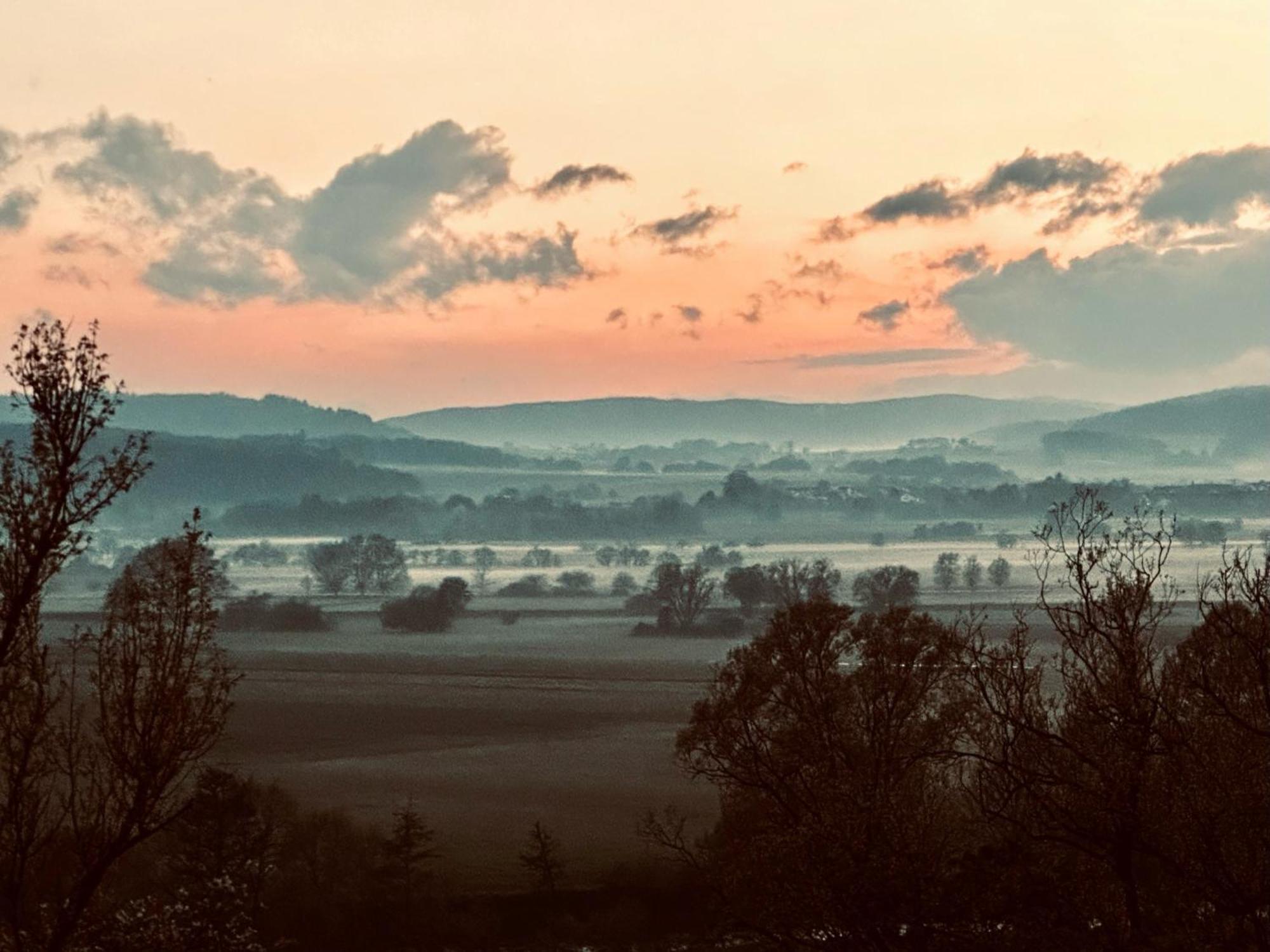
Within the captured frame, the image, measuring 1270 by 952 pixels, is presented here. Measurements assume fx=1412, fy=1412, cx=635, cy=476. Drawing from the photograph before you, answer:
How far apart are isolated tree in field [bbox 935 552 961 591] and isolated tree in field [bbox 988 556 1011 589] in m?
2.77

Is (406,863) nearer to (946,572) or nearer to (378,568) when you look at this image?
(946,572)

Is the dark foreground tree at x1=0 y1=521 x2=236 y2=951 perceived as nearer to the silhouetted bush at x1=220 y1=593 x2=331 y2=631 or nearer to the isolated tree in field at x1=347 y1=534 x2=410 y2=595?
the silhouetted bush at x1=220 y1=593 x2=331 y2=631

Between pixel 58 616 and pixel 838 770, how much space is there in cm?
8552

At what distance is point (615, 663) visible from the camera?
77.1 meters

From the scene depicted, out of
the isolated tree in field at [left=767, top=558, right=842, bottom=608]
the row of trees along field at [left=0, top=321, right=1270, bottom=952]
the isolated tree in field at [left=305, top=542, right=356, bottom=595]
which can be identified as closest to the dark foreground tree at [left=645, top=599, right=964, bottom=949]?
the row of trees along field at [left=0, top=321, right=1270, bottom=952]

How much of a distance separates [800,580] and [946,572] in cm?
1668

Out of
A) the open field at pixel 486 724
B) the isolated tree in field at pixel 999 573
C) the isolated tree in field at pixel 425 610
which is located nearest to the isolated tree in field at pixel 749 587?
the open field at pixel 486 724

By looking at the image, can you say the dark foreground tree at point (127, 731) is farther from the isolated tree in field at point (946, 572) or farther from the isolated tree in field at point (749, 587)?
the isolated tree in field at point (946, 572)

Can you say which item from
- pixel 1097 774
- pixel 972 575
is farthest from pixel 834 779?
pixel 972 575

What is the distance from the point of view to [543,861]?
123ft

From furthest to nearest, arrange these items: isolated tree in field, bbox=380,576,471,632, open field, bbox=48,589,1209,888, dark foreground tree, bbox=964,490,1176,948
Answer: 1. isolated tree in field, bbox=380,576,471,632
2. open field, bbox=48,589,1209,888
3. dark foreground tree, bbox=964,490,1176,948

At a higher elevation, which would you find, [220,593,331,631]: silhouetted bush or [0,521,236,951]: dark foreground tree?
[0,521,236,951]: dark foreground tree

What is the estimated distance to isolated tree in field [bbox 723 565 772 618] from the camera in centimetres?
9412

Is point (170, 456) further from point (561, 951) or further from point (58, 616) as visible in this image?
point (561, 951)
